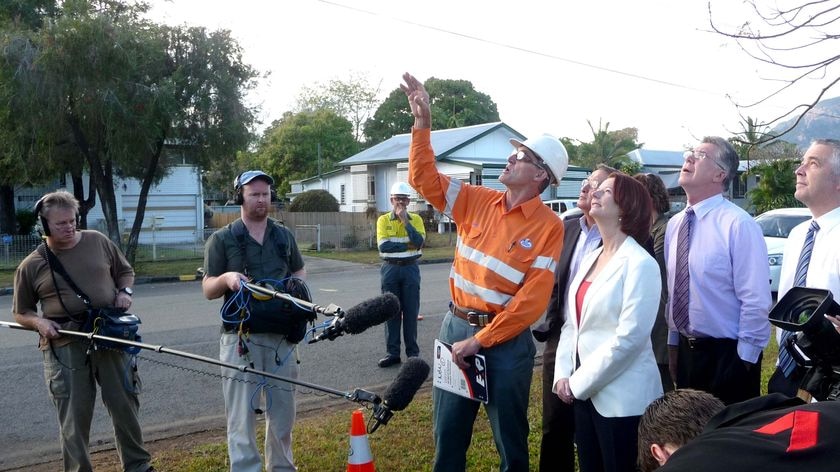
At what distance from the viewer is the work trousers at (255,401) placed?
469 centimetres

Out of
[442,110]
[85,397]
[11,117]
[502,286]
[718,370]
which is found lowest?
[85,397]

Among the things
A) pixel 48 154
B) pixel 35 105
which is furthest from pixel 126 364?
pixel 48 154

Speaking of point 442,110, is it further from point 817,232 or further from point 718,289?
point 817,232

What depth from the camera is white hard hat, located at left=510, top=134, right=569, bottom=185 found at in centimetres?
422

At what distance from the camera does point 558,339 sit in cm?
485

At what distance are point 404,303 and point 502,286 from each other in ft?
16.3

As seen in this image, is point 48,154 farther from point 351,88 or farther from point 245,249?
point 351,88

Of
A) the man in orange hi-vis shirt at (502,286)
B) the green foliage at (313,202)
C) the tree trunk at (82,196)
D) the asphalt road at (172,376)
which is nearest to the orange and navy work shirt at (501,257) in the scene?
the man in orange hi-vis shirt at (502,286)

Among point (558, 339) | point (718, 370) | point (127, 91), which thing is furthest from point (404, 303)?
point (127, 91)

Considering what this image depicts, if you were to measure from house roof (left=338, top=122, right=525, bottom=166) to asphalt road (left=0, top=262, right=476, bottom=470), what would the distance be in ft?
87.5

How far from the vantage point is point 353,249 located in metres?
28.0

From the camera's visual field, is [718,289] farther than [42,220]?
No

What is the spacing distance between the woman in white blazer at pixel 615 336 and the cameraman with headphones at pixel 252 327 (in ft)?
6.39

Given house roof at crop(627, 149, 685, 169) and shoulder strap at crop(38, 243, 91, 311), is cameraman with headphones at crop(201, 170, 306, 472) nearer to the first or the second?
shoulder strap at crop(38, 243, 91, 311)
